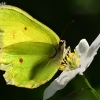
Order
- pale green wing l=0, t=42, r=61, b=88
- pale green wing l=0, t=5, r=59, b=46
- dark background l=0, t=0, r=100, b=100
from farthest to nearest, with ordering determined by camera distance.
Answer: dark background l=0, t=0, r=100, b=100, pale green wing l=0, t=42, r=61, b=88, pale green wing l=0, t=5, r=59, b=46

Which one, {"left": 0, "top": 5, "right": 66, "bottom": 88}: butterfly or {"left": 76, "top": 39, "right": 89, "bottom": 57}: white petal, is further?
{"left": 76, "top": 39, "right": 89, "bottom": 57}: white petal

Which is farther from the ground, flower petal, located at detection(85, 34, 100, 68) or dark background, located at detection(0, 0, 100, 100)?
flower petal, located at detection(85, 34, 100, 68)

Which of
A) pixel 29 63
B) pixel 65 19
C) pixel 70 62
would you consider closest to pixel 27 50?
pixel 29 63

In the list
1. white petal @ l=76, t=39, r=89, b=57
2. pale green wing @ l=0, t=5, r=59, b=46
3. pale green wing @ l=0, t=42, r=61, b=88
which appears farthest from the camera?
white petal @ l=76, t=39, r=89, b=57

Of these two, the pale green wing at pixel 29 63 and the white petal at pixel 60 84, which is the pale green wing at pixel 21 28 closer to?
the pale green wing at pixel 29 63

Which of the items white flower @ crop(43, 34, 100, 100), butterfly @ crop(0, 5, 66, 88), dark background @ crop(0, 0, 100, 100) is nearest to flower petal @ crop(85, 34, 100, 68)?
white flower @ crop(43, 34, 100, 100)

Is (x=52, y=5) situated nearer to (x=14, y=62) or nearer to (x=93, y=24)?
(x=93, y=24)

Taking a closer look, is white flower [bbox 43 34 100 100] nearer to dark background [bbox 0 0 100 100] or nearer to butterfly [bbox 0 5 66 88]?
butterfly [bbox 0 5 66 88]

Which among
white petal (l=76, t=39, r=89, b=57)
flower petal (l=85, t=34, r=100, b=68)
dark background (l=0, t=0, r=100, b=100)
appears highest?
flower petal (l=85, t=34, r=100, b=68)

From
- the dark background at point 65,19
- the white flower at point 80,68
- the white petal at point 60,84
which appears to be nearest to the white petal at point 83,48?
the white flower at point 80,68

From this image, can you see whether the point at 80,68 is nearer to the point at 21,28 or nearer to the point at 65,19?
the point at 21,28
